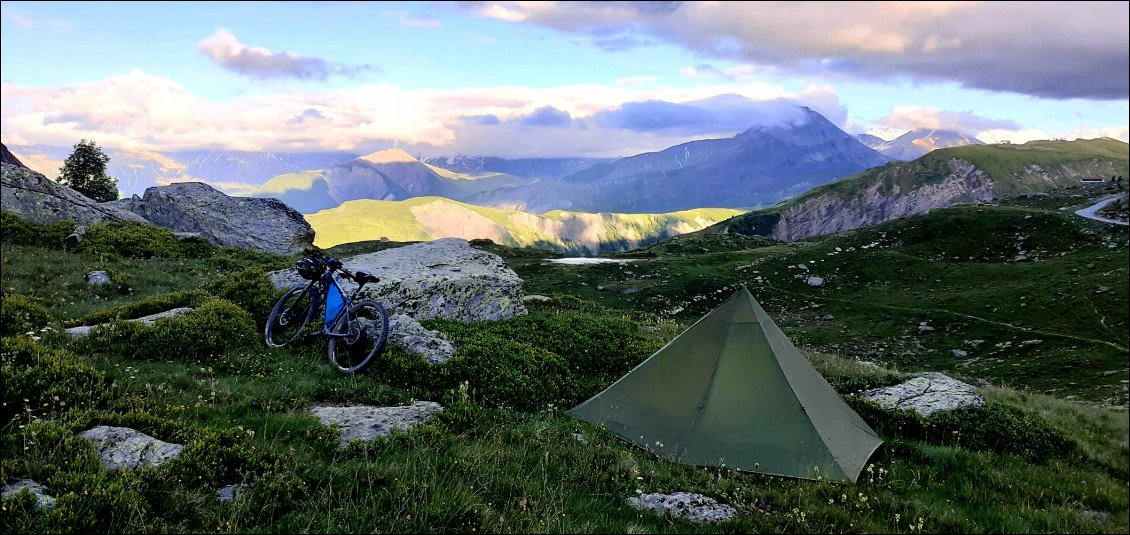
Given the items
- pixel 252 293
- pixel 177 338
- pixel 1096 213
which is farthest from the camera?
pixel 1096 213

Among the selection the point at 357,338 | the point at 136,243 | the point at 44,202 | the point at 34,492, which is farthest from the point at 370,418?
the point at 44,202

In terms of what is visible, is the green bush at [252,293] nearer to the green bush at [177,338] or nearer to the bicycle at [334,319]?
the bicycle at [334,319]

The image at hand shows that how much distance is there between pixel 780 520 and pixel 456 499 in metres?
4.27

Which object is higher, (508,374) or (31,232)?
(31,232)

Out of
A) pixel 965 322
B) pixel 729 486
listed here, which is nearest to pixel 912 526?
pixel 729 486

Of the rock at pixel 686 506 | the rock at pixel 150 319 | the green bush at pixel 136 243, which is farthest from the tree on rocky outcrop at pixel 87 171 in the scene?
the rock at pixel 686 506

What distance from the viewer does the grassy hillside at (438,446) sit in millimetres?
6176

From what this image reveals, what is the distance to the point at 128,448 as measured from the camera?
689cm

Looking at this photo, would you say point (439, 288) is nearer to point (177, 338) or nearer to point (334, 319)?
point (334, 319)

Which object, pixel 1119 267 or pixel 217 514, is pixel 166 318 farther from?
pixel 1119 267

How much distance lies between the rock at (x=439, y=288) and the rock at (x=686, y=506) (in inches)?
476

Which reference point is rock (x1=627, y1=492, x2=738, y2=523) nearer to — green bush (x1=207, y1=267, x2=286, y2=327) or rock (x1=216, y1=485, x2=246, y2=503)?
rock (x1=216, y1=485, x2=246, y2=503)

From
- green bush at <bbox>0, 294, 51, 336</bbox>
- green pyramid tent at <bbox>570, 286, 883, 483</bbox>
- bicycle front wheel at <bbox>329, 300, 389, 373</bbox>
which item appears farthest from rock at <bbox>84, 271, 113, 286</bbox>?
green pyramid tent at <bbox>570, 286, 883, 483</bbox>

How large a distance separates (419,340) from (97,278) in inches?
625
